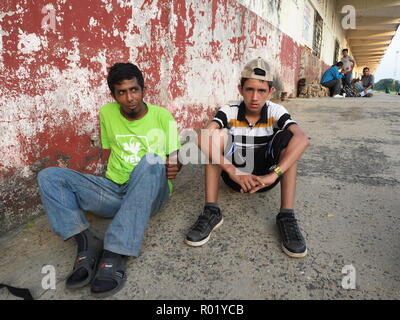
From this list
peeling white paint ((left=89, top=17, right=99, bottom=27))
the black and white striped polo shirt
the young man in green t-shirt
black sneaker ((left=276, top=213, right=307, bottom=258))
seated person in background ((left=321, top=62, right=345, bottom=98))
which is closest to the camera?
the young man in green t-shirt

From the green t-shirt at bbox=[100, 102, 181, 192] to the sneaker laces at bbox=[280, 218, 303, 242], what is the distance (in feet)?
2.69

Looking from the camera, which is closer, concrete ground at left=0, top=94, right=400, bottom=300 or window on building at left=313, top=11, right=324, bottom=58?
concrete ground at left=0, top=94, right=400, bottom=300

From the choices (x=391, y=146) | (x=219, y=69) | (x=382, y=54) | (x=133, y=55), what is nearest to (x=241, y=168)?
(x=133, y=55)

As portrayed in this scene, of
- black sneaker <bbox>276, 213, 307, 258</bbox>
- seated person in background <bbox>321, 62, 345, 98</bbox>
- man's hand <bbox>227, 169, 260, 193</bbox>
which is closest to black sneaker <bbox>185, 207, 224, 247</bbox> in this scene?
man's hand <bbox>227, 169, 260, 193</bbox>

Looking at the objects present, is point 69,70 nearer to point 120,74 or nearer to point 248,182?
point 120,74

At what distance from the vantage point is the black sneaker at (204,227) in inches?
65.8

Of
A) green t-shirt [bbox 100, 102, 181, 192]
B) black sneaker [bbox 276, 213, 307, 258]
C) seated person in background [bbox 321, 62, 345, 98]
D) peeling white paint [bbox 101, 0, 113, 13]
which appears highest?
peeling white paint [bbox 101, 0, 113, 13]

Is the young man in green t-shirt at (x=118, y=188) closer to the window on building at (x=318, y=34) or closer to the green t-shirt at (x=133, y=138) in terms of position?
the green t-shirt at (x=133, y=138)

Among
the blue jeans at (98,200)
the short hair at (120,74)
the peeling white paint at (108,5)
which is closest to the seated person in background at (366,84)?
the peeling white paint at (108,5)

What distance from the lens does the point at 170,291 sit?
1356 millimetres

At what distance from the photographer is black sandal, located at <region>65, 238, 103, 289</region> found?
4.45 feet

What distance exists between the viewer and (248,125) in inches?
79.6

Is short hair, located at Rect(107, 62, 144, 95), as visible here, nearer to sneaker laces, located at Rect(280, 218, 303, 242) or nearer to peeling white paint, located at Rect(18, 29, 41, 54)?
peeling white paint, located at Rect(18, 29, 41, 54)
